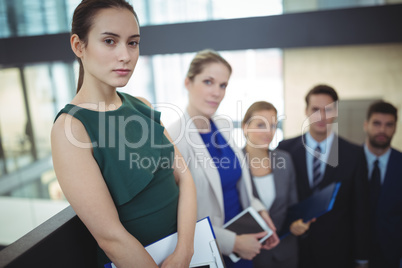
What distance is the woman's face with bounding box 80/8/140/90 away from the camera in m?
0.73

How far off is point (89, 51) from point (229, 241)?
97 centimetres

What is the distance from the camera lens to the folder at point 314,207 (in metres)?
1.33

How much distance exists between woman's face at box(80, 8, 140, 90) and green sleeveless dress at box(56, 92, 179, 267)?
4.2 inches

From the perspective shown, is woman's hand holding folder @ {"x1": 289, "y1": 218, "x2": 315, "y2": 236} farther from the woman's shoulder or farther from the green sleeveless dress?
the woman's shoulder

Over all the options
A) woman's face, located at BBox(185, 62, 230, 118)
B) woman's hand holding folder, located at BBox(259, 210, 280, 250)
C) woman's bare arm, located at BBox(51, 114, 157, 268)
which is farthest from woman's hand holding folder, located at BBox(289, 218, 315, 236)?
woman's bare arm, located at BBox(51, 114, 157, 268)

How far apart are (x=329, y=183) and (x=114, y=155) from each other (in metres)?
1.40

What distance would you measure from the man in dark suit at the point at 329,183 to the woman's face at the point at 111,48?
1288 mm

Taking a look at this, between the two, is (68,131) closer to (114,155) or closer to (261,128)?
(114,155)

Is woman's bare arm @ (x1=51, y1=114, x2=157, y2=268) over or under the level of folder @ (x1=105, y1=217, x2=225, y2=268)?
over

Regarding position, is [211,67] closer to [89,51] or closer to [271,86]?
[89,51]

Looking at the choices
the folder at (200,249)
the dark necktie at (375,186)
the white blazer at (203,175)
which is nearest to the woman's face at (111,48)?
the folder at (200,249)

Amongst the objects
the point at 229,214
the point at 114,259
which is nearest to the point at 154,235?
the point at 114,259

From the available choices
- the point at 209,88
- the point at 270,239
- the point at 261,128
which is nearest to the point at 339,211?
the point at 270,239

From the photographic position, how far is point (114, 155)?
0.73 meters
